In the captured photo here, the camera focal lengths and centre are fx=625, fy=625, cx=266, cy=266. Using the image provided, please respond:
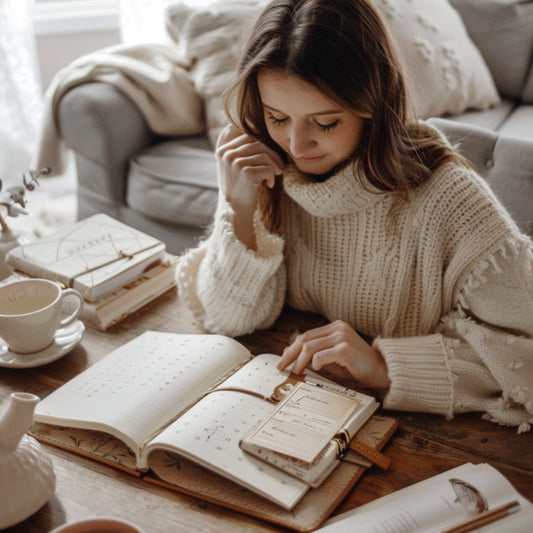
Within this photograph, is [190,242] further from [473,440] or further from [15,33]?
[15,33]

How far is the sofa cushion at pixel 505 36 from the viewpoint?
241cm

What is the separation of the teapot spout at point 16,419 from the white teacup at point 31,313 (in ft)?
0.88

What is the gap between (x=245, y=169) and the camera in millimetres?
1063

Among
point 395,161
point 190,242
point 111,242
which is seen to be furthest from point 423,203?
point 190,242

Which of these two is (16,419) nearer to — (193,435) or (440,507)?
(193,435)

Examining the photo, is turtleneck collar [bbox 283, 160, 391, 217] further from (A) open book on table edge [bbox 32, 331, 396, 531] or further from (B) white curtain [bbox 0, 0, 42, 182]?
(B) white curtain [bbox 0, 0, 42, 182]

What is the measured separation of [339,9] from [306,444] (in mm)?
586

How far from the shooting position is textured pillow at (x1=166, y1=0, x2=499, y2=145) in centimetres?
215

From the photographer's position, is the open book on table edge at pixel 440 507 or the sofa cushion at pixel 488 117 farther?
the sofa cushion at pixel 488 117

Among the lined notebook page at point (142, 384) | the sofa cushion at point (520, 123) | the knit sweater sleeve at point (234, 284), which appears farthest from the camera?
the sofa cushion at point (520, 123)

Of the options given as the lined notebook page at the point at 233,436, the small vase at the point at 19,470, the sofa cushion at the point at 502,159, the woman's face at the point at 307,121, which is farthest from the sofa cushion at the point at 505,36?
the small vase at the point at 19,470

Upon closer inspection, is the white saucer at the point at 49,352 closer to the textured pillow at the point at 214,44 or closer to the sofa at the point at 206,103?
the sofa at the point at 206,103

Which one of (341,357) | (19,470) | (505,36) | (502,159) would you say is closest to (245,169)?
(341,357)

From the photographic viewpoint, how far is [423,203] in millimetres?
994
